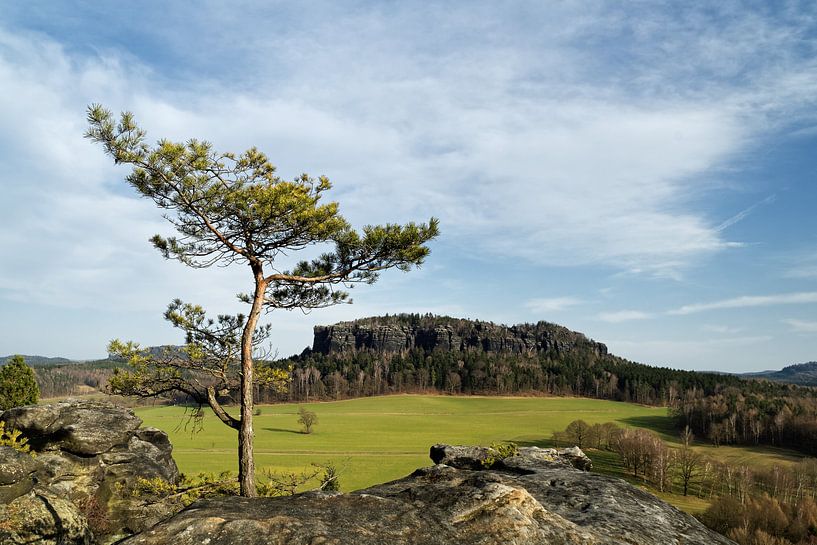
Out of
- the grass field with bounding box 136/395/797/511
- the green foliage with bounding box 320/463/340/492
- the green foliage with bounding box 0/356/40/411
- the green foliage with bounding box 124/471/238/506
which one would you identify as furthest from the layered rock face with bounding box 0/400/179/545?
the green foliage with bounding box 0/356/40/411

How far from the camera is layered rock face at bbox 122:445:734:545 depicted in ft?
16.0

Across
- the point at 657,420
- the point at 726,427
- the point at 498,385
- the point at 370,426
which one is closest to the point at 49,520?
the point at 370,426

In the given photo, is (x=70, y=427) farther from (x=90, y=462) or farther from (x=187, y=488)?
(x=187, y=488)

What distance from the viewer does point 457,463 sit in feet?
39.3

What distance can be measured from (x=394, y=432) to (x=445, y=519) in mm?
106311

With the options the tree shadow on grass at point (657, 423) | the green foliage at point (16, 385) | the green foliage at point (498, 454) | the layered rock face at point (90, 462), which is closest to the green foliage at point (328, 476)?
the green foliage at point (498, 454)

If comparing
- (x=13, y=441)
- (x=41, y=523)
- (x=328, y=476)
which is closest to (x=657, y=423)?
(x=328, y=476)

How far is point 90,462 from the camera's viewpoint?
2647 centimetres

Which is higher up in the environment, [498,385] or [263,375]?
[263,375]

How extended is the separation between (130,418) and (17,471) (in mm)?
15729

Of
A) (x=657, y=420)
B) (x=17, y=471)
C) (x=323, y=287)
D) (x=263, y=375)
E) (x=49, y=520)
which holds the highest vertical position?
(x=323, y=287)

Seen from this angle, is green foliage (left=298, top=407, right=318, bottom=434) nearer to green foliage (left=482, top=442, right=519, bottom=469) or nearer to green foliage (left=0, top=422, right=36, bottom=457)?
green foliage (left=0, top=422, right=36, bottom=457)

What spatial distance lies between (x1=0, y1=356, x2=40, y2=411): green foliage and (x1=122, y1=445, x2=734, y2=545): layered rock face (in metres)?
54.1

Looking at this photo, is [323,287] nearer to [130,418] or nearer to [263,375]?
[263,375]
